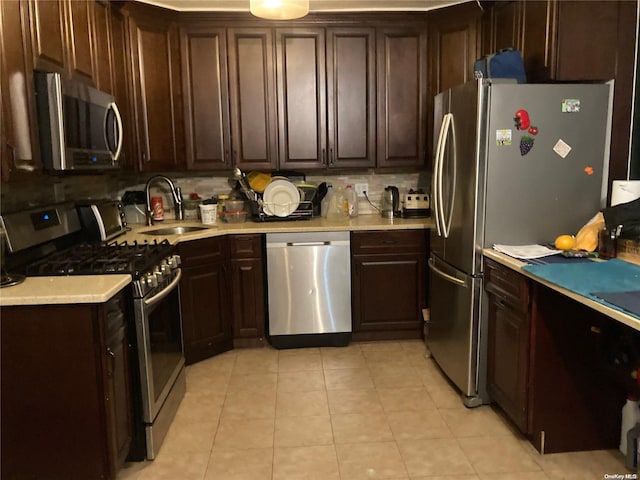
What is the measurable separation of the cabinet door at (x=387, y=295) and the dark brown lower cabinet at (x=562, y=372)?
1311 millimetres

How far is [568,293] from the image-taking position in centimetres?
188

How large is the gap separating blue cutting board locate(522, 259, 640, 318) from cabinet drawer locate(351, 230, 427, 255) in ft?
4.76

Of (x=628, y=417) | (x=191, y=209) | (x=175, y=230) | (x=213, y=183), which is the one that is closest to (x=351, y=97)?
(x=213, y=183)

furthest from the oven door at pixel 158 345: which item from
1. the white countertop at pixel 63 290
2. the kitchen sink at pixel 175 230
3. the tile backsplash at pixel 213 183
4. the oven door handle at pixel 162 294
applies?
the tile backsplash at pixel 213 183

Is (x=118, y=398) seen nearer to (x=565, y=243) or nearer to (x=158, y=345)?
(x=158, y=345)

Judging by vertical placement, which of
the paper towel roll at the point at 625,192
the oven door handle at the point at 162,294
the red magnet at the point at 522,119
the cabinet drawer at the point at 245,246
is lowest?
the oven door handle at the point at 162,294

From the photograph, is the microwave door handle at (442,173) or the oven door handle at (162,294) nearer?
the oven door handle at (162,294)

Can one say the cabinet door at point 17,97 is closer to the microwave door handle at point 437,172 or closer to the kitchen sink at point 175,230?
the kitchen sink at point 175,230

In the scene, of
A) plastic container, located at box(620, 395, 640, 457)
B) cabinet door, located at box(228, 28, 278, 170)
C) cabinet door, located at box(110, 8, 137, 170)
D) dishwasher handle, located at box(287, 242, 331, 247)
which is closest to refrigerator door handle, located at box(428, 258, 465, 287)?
dishwasher handle, located at box(287, 242, 331, 247)

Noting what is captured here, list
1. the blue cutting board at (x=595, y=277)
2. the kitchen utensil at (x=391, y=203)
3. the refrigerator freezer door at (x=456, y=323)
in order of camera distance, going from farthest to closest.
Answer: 1. the kitchen utensil at (x=391, y=203)
2. the refrigerator freezer door at (x=456, y=323)
3. the blue cutting board at (x=595, y=277)

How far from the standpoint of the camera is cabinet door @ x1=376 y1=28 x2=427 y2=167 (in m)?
3.73

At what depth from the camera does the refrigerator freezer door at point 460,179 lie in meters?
2.53

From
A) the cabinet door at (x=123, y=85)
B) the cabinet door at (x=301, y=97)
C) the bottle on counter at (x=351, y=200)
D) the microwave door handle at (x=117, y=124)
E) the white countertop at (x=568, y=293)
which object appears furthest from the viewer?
the bottle on counter at (x=351, y=200)

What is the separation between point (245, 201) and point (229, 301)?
874 mm
